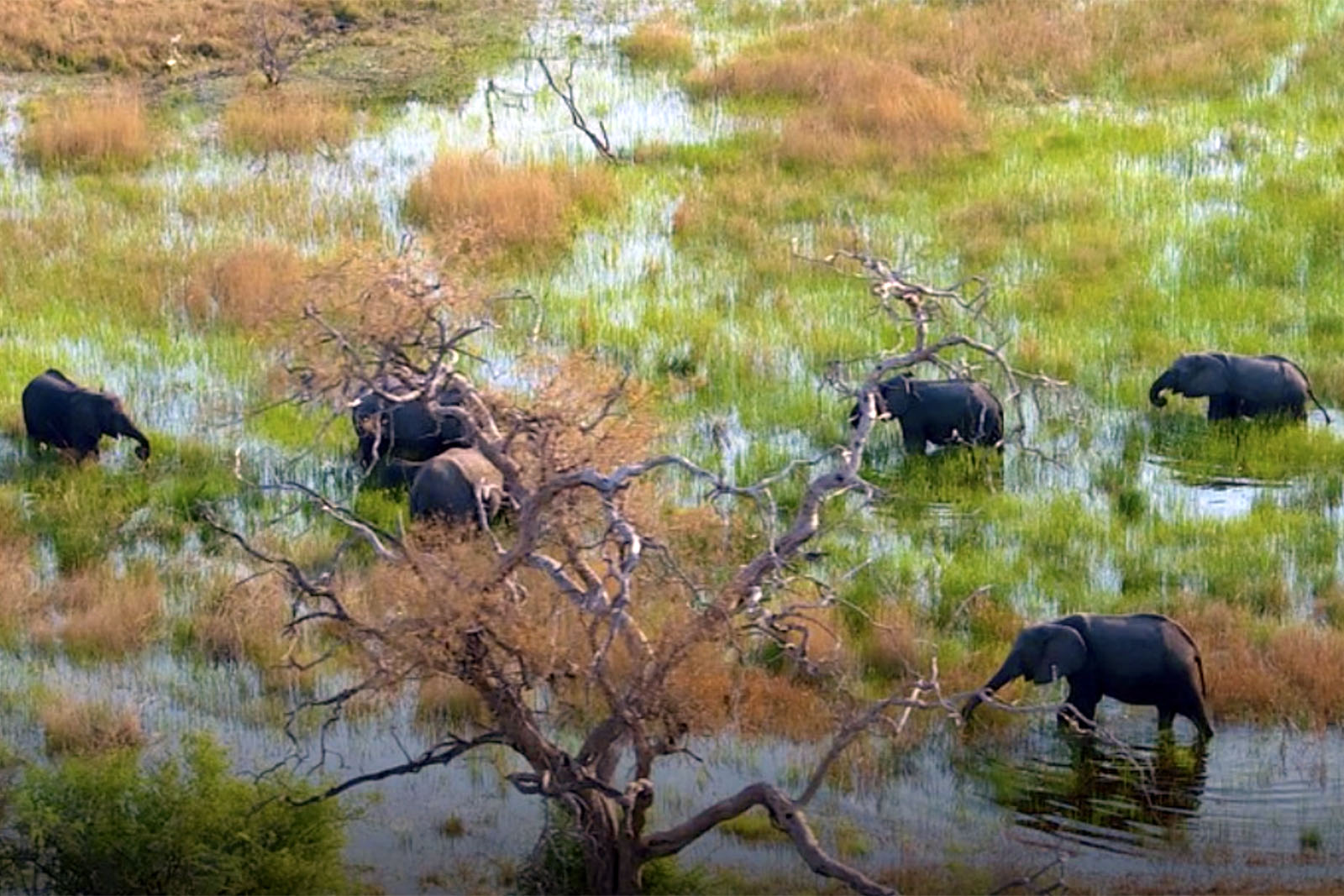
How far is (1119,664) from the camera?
37.8 feet

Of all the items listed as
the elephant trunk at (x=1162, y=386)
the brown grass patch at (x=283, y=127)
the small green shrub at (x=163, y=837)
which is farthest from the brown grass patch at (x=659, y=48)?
the small green shrub at (x=163, y=837)

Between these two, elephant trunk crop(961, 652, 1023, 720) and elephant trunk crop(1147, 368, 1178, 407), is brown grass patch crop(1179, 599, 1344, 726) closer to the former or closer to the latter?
elephant trunk crop(961, 652, 1023, 720)

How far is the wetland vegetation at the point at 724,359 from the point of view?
10.9 metres

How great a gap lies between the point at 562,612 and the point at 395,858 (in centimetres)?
153

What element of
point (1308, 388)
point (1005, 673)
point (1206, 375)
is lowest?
point (1005, 673)

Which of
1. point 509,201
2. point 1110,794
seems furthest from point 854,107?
point 1110,794

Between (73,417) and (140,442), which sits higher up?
(73,417)

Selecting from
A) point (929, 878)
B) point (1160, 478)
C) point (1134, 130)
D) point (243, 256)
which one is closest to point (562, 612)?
point (929, 878)

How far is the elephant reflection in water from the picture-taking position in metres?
10.8

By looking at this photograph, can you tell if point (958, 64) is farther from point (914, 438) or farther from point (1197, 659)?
point (1197, 659)

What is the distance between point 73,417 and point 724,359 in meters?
4.84

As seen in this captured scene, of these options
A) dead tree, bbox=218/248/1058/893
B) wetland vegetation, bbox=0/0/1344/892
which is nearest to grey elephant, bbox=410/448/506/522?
wetland vegetation, bbox=0/0/1344/892

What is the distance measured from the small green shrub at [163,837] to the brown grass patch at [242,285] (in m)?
8.04

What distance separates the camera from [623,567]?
8820 millimetres
